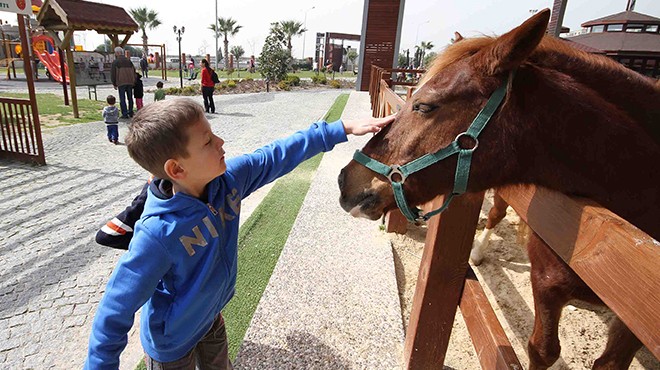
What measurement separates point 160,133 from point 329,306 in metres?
2.04

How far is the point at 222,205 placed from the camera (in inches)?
65.9

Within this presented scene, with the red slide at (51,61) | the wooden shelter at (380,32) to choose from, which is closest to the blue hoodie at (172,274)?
the wooden shelter at (380,32)

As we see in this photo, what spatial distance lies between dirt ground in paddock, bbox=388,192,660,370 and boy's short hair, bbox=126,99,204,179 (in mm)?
1633

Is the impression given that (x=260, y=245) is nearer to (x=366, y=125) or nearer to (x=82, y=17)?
(x=366, y=125)

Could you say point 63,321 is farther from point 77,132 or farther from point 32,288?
point 77,132

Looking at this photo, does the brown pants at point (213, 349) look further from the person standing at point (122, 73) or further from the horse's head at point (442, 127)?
the person standing at point (122, 73)

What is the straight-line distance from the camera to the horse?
127 centimetres

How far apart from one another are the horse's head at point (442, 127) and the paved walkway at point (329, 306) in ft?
4.55

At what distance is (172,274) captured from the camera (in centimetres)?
150

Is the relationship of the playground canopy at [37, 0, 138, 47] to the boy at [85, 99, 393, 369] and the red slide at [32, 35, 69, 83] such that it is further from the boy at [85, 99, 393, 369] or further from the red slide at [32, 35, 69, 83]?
the boy at [85, 99, 393, 369]

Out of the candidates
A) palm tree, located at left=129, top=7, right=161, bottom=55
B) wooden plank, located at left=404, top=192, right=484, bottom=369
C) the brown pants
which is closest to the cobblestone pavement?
the brown pants

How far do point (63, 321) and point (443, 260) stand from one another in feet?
9.19

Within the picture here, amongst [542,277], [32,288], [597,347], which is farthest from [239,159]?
[597,347]

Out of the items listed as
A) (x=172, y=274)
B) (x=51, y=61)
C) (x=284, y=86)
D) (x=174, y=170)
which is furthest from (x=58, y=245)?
(x=51, y=61)
